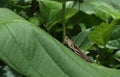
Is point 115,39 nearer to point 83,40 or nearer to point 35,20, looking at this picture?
point 83,40

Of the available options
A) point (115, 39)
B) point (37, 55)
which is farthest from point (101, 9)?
point (37, 55)

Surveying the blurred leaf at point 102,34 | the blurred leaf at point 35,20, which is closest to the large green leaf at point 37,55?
the blurred leaf at point 102,34

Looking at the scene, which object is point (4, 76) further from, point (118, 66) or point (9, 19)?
point (118, 66)

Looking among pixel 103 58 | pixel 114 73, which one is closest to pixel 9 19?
pixel 114 73

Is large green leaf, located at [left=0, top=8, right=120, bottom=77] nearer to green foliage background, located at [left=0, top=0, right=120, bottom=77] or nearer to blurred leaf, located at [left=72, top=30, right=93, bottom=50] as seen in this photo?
green foliage background, located at [left=0, top=0, right=120, bottom=77]

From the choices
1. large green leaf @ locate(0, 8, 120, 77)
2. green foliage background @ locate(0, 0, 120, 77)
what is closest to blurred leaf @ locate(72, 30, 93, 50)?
green foliage background @ locate(0, 0, 120, 77)

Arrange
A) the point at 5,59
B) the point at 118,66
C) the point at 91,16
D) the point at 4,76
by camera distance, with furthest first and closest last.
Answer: the point at 91,16
the point at 118,66
the point at 4,76
the point at 5,59
